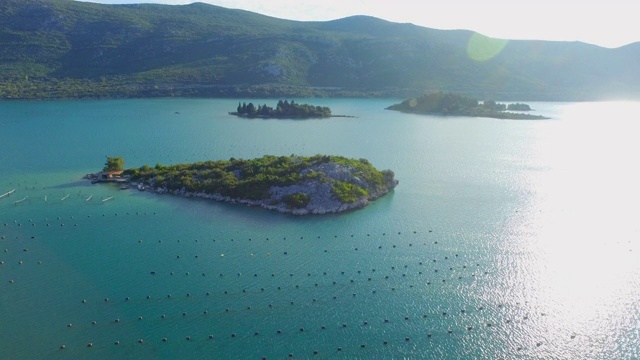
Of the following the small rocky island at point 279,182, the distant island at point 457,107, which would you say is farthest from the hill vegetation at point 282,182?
the distant island at point 457,107

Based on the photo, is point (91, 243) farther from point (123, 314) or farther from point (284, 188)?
point (284, 188)

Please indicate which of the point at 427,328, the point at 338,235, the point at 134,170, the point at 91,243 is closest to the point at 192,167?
the point at 134,170

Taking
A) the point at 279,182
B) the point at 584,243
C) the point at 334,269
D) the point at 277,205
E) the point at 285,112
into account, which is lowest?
the point at 334,269

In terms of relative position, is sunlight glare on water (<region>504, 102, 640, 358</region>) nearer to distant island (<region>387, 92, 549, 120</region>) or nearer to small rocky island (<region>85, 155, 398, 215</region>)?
small rocky island (<region>85, 155, 398, 215</region>)

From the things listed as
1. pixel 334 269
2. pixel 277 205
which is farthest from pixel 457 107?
pixel 334 269

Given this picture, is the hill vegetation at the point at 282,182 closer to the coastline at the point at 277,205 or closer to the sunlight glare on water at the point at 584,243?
the coastline at the point at 277,205

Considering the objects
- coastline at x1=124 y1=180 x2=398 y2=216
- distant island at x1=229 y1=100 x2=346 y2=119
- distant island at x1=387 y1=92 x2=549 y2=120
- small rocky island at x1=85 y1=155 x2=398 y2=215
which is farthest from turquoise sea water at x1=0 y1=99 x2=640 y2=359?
distant island at x1=387 y1=92 x2=549 y2=120

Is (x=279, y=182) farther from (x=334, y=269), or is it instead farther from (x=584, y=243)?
(x=584, y=243)
